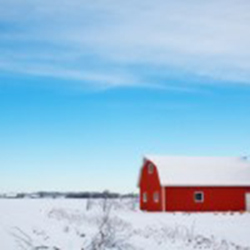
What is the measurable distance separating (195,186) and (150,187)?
187 inches

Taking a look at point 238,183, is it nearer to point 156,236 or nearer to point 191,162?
point 191,162

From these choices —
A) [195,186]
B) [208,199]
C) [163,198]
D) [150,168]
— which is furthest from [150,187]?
[208,199]

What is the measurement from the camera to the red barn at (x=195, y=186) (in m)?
42.4

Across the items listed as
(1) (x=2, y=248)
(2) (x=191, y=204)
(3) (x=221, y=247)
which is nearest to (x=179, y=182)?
(2) (x=191, y=204)

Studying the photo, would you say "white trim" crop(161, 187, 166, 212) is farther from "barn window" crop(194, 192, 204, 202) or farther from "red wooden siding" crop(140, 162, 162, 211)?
"barn window" crop(194, 192, 204, 202)

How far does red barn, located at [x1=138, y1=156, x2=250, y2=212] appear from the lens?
42.4 metres

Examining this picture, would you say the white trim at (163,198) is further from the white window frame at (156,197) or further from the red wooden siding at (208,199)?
the white window frame at (156,197)

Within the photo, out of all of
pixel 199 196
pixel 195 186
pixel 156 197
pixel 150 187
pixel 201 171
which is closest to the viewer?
pixel 195 186

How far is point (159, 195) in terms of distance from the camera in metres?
43.2

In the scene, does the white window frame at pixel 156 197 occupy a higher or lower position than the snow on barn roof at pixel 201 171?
lower

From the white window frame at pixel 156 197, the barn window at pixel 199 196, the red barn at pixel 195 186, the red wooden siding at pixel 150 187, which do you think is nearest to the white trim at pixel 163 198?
the red barn at pixel 195 186

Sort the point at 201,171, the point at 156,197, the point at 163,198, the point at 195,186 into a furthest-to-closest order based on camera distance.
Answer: the point at 201,171 < the point at 156,197 < the point at 195,186 < the point at 163,198

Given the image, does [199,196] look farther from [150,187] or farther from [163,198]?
[150,187]

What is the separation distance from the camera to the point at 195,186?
4272cm
